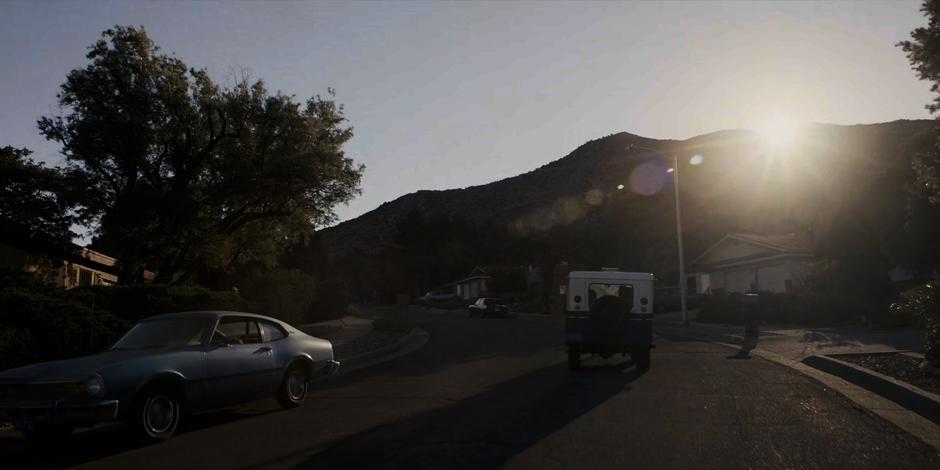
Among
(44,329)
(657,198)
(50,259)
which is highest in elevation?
(657,198)

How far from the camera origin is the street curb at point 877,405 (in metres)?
9.00

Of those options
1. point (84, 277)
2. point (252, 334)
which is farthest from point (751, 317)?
point (84, 277)

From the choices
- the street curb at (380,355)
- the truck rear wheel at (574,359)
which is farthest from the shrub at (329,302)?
the truck rear wheel at (574,359)

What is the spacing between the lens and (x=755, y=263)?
1865 inches

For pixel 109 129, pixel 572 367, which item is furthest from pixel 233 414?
pixel 109 129

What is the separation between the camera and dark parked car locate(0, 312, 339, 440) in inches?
332

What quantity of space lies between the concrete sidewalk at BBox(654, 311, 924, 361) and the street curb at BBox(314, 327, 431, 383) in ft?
32.6

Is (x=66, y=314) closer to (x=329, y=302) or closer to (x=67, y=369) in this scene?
(x=67, y=369)

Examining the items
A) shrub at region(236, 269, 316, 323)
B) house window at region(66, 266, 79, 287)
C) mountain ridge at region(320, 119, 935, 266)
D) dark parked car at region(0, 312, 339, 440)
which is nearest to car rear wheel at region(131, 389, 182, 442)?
dark parked car at region(0, 312, 339, 440)

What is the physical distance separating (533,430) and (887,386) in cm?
639

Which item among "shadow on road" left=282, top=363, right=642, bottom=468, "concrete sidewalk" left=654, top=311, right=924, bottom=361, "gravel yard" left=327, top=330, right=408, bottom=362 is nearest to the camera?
"shadow on road" left=282, top=363, right=642, bottom=468

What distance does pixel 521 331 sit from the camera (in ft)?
107

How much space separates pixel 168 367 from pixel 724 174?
359 ft

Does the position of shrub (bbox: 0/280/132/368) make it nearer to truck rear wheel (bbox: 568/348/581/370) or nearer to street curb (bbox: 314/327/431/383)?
A: street curb (bbox: 314/327/431/383)
